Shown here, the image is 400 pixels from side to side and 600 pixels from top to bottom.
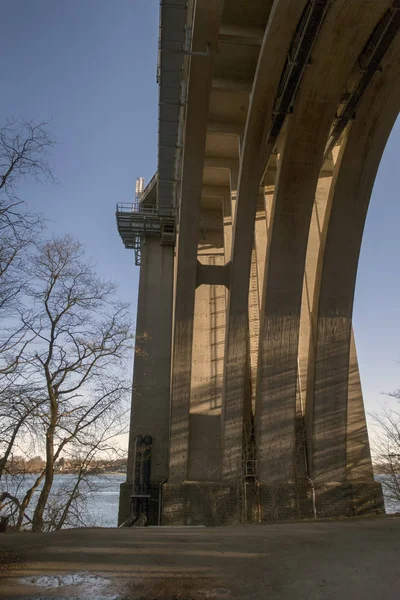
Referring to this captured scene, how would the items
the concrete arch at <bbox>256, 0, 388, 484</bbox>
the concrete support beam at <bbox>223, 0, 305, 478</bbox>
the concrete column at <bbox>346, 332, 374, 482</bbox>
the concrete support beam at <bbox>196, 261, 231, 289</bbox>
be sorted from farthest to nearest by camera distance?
the concrete support beam at <bbox>196, 261, 231, 289</bbox> → the concrete column at <bbox>346, 332, 374, 482</bbox> → the concrete arch at <bbox>256, 0, 388, 484</bbox> → the concrete support beam at <bbox>223, 0, 305, 478</bbox>

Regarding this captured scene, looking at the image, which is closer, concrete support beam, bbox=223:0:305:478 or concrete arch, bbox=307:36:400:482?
concrete support beam, bbox=223:0:305:478

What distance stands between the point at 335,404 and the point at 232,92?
974cm

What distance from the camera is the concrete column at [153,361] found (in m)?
18.5

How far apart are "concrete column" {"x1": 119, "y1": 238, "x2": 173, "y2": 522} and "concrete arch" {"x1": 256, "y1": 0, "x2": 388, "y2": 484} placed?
5432 mm

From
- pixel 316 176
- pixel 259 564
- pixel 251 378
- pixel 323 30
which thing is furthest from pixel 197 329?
pixel 259 564

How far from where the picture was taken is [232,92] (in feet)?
43.4

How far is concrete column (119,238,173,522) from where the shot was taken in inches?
730

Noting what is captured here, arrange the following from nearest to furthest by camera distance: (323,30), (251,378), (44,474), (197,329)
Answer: (323,30) < (44,474) < (251,378) < (197,329)

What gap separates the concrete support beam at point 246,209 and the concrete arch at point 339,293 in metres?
2.26

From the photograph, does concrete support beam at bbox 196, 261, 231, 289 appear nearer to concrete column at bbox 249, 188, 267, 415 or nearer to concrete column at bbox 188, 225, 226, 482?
concrete column at bbox 188, 225, 226, 482

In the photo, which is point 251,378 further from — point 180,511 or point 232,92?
point 232,92

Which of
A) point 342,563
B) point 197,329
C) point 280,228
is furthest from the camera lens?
point 197,329

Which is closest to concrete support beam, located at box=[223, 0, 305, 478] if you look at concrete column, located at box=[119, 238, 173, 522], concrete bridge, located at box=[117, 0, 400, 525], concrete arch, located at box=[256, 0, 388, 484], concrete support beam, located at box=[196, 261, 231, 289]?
concrete bridge, located at box=[117, 0, 400, 525]

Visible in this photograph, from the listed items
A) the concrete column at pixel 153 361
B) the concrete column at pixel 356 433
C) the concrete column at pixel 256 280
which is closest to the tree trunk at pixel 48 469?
the concrete column at pixel 153 361
